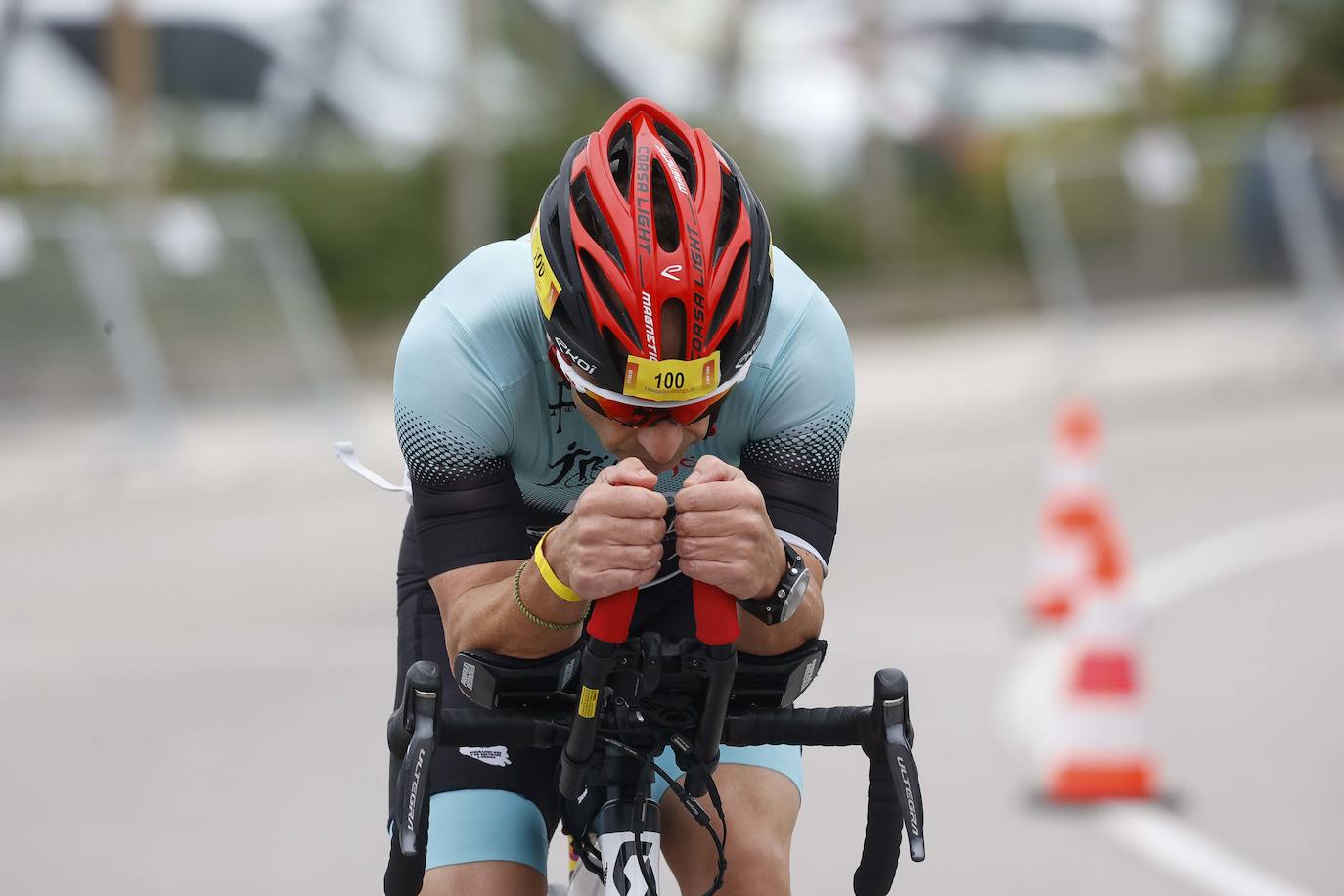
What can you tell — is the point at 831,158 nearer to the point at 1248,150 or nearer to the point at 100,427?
the point at 1248,150

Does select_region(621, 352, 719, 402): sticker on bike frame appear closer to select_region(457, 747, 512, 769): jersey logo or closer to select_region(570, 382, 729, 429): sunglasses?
select_region(570, 382, 729, 429): sunglasses

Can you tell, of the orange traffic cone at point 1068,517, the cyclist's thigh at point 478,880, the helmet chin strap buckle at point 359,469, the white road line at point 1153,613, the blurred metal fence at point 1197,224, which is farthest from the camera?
the blurred metal fence at point 1197,224

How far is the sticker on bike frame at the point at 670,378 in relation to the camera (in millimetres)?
2838

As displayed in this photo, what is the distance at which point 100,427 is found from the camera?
1473cm

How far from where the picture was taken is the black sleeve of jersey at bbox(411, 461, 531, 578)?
3146mm

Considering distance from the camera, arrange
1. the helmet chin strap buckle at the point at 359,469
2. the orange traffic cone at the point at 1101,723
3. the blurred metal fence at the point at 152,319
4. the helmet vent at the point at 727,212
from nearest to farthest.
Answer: the helmet vent at the point at 727,212, the helmet chin strap buckle at the point at 359,469, the orange traffic cone at the point at 1101,723, the blurred metal fence at the point at 152,319

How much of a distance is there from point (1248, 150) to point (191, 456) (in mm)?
9983

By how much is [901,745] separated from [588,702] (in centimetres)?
46

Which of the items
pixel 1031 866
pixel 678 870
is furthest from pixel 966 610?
pixel 678 870

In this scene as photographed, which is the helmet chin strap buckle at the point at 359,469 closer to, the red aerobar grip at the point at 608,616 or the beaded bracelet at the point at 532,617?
the beaded bracelet at the point at 532,617

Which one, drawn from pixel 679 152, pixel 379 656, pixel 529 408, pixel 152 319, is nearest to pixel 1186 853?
pixel 529 408

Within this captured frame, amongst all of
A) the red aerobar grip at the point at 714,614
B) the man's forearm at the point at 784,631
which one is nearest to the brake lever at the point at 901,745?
the man's forearm at the point at 784,631

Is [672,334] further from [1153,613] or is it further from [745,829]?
[1153,613]

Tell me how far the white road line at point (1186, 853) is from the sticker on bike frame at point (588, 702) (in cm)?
354
